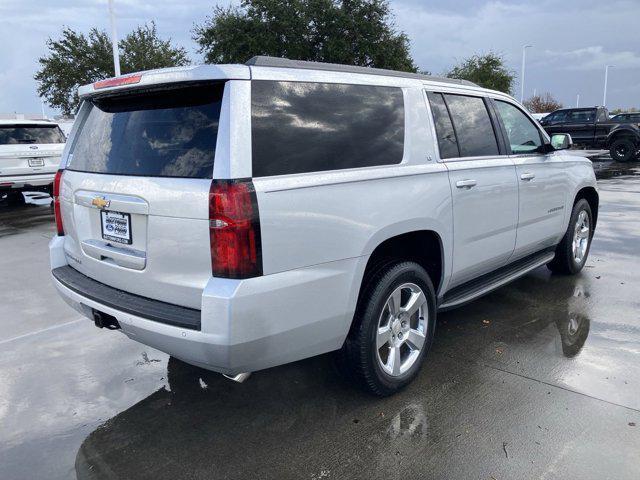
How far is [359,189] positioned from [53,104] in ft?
117

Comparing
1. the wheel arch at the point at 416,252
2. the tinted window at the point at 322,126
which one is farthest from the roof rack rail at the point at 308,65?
the wheel arch at the point at 416,252

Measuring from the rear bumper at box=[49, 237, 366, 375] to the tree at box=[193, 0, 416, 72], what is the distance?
996 inches

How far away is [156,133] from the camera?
290 cm

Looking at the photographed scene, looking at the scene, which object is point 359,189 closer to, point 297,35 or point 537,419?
point 537,419

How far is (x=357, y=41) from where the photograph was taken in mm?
28531

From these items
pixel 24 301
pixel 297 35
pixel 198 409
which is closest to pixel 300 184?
pixel 198 409

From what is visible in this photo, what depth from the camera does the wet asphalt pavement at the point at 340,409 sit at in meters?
2.76

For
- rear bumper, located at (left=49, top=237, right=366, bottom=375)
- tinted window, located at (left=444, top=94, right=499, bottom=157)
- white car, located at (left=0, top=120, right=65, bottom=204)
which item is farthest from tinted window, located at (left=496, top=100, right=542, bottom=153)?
white car, located at (left=0, top=120, right=65, bottom=204)

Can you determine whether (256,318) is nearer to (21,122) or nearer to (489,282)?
(489,282)

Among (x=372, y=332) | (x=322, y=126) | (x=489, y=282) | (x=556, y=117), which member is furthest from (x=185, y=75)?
(x=556, y=117)

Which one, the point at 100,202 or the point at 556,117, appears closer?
the point at 100,202

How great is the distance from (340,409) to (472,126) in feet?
7.55

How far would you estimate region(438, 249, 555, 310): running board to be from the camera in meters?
3.91

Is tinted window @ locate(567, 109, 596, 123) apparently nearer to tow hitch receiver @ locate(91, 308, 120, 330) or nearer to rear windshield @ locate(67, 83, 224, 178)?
rear windshield @ locate(67, 83, 224, 178)
